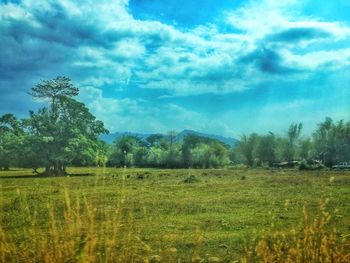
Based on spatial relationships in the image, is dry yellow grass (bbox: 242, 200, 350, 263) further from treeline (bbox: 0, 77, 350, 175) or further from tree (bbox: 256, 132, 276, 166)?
tree (bbox: 256, 132, 276, 166)

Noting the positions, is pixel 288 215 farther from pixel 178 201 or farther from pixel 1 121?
pixel 1 121

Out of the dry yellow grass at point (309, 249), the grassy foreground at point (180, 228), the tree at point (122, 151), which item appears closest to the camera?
the dry yellow grass at point (309, 249)

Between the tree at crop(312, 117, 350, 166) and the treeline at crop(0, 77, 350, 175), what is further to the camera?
the tree at crop(312, 117, 350, 166)

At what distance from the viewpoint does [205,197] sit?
2405 centimetres

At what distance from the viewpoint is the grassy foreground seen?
774cm

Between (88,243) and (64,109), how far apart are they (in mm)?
56396

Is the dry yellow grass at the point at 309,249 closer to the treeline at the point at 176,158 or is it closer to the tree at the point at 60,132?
the tree at the point at 60,132

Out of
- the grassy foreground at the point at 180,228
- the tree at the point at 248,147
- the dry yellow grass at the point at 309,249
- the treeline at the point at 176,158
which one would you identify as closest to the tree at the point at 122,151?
the treeline at the point at 176,158

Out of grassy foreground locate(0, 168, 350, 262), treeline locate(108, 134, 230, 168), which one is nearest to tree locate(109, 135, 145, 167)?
treeline locate(108, 134, 230, 168)

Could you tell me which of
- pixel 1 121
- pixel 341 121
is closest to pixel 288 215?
pixel 1 121

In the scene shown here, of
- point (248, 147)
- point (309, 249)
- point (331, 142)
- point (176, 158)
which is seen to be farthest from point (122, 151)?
point (309, 249)

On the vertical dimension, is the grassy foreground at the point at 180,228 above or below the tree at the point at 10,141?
below

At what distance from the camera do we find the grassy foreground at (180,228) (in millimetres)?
7738

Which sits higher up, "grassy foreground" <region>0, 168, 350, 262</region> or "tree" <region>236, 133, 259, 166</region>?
"tree" <region>236, 133, 259, 166</region>
